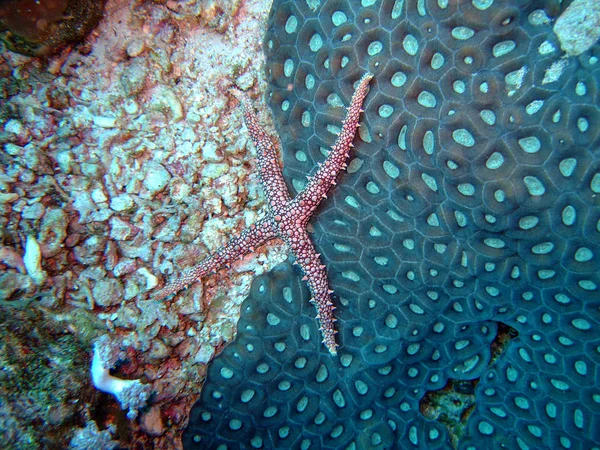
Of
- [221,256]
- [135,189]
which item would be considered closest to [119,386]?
[221,256]

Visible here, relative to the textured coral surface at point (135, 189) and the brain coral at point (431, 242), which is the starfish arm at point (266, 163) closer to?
the brain coral at point (431, 242)

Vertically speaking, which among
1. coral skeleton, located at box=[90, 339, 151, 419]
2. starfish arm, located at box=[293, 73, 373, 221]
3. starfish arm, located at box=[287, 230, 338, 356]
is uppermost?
starfish arm, located at box=[293, 73, 373, 221]

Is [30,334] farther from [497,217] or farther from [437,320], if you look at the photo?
[497,217]

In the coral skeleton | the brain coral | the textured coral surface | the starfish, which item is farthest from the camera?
the starfish

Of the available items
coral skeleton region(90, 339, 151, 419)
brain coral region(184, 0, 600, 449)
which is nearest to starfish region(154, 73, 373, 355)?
brain coral region(184, 0, 600, 449)

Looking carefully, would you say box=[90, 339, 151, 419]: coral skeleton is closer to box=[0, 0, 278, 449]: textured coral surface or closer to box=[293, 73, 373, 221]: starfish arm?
box=[0, 0, 278, 449]: textured coral surface

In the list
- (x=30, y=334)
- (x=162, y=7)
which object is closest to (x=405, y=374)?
(x=30, y=334)

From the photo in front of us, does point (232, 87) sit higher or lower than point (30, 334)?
higher

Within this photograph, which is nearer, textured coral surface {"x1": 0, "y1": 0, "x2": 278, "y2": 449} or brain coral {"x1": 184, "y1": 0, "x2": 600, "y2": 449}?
brain coral {"x1": 184, "y1": 0, "x2": 600, "y2": 449}
